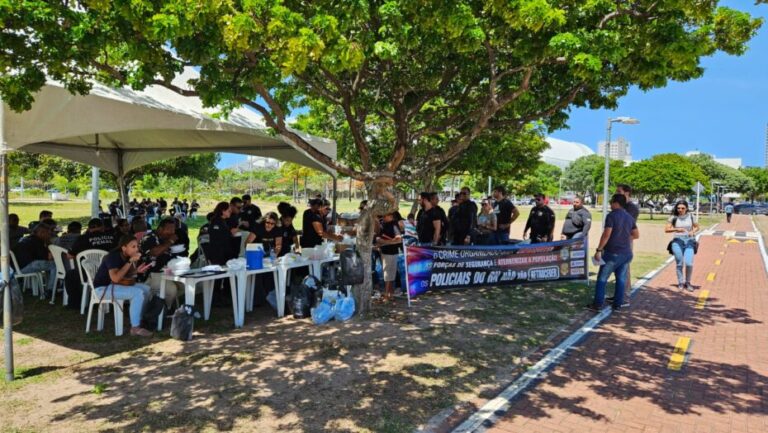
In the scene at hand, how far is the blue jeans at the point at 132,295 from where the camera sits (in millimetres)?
6125

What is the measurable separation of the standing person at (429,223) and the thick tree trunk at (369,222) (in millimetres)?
1909

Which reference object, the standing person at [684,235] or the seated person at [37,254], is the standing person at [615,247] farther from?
the seated person at [37,254]

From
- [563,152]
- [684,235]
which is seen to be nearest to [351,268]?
[684,235]

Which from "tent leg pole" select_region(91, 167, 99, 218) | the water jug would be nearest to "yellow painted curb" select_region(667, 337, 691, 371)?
the water jug

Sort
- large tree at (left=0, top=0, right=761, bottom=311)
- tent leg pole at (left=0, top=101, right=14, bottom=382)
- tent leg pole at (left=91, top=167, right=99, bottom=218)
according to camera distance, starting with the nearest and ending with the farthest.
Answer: large tree at (left=0, top=0, right=761, bottom=311), tent leg pole at (left=0, top=101, right=14, bottom=382), tent leg pole at (left=91, top=167, right=99, bottom=218)

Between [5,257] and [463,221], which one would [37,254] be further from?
[463,221]

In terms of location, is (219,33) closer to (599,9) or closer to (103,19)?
(103,19)

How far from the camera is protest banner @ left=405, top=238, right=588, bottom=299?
843 centimetres

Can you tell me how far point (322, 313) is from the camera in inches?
274

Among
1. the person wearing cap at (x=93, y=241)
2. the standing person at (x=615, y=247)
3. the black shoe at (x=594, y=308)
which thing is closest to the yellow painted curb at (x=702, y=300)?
the standing person at (x=615, y=247)

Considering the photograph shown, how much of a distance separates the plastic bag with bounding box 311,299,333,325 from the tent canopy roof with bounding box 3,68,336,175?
2.18 meters

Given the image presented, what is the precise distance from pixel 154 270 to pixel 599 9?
640 centimetres

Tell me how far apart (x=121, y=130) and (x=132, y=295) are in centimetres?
205

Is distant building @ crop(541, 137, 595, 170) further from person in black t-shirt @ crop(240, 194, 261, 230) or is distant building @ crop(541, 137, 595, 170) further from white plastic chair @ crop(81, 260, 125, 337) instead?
white plastic chair @ crop(81, 260, 125, 337)
